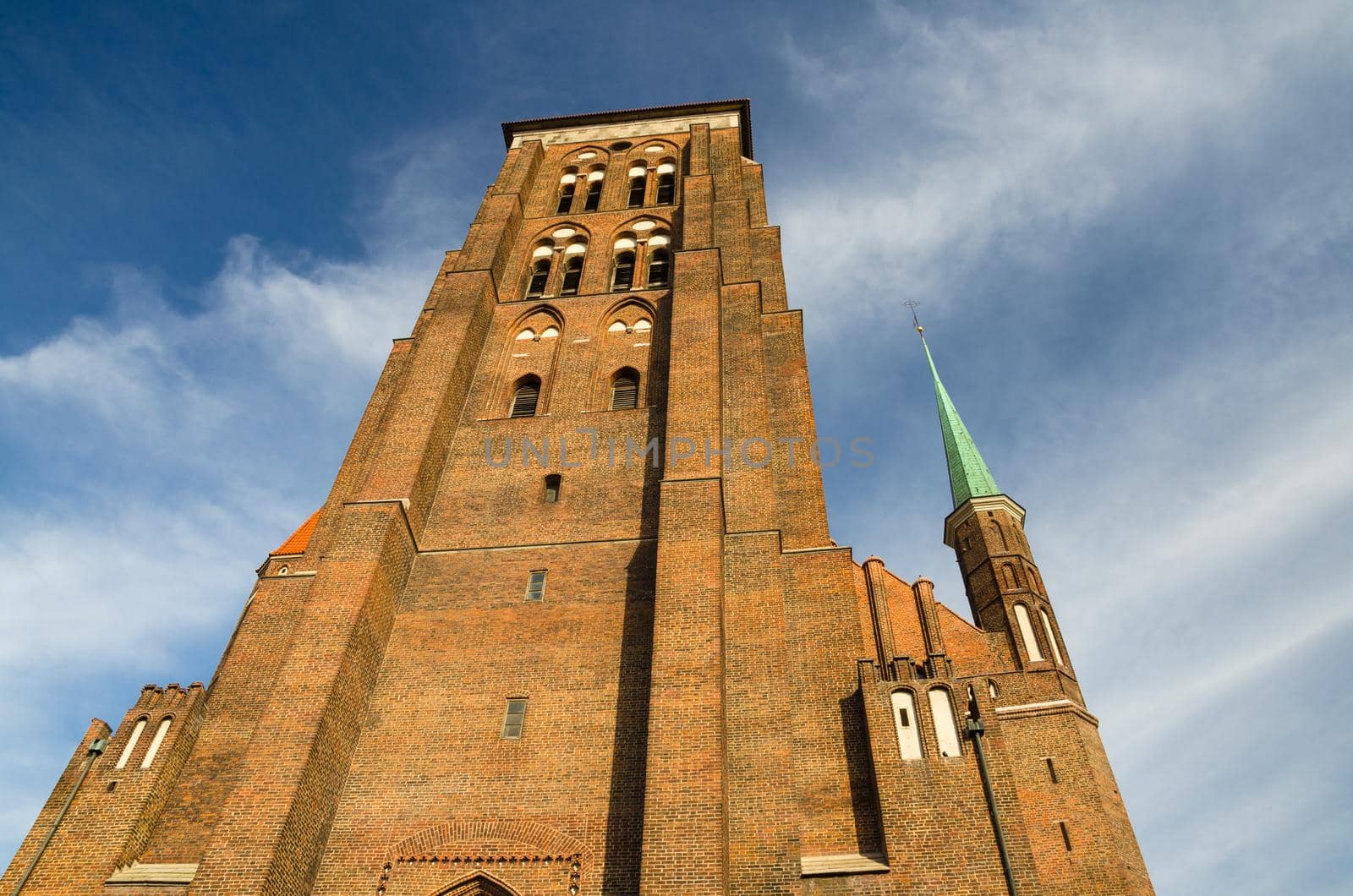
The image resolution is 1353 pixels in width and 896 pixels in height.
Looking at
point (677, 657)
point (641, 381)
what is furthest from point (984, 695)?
point (641, 381)

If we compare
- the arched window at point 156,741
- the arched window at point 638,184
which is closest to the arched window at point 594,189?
the arched window at point 638,184

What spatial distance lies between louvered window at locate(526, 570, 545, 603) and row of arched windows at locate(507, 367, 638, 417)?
14.0 feet

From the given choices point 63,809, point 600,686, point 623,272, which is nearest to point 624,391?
point 623,272

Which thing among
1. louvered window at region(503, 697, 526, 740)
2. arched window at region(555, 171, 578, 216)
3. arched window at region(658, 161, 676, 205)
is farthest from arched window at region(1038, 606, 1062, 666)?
arched window at region(555, 171, 578, 216)

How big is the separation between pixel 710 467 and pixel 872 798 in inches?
211

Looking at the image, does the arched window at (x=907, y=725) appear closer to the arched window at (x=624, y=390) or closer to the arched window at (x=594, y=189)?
the arched window at (x=624, y=390)

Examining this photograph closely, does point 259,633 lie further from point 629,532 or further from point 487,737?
point 629,532

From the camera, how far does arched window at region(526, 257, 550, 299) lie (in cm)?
2191

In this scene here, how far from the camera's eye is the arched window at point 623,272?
22031 millimetres

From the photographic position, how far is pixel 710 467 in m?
14.5

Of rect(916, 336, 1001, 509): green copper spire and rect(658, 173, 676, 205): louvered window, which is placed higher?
rect(658, 173, 676, 205): louvered window

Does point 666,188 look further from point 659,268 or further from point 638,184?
point 659,268

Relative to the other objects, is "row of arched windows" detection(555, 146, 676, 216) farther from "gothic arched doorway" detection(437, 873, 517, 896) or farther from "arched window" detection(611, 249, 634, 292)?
"gothic arched doorway" detection(437, 873, 517, 896)

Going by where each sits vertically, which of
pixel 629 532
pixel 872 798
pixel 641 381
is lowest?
pixel 872 798
